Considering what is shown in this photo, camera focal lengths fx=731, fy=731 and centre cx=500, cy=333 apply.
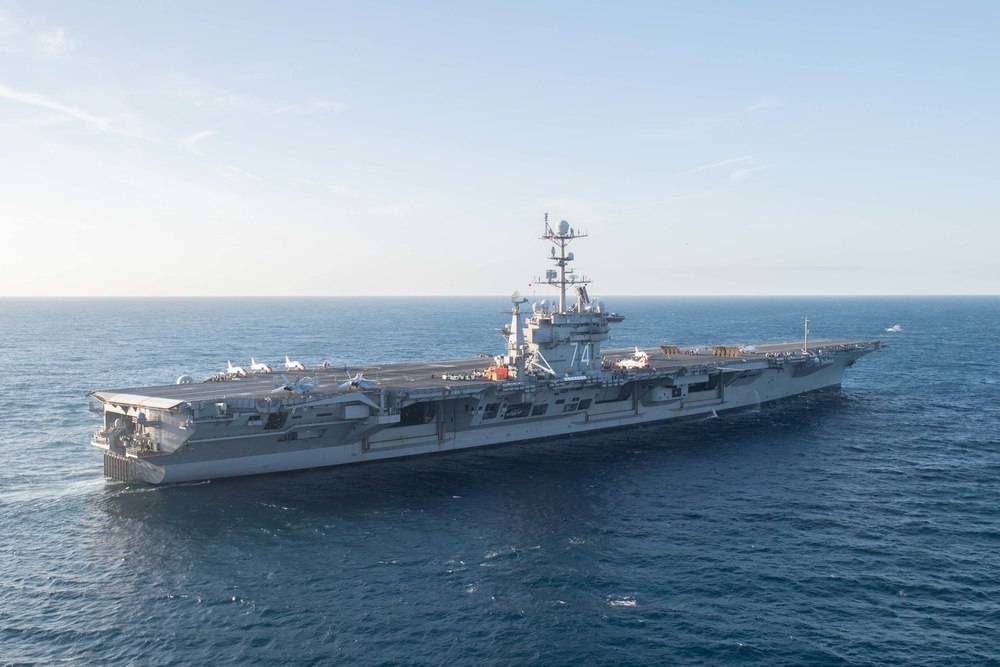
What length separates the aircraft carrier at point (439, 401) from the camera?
3039cm

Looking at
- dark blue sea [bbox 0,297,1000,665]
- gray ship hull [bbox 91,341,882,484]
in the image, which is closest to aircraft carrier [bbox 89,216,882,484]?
gray ship hull [bbox 91,341,882,484]

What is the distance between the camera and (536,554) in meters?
24.3

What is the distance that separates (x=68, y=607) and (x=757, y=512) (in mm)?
23008

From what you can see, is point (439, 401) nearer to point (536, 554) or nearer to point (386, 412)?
point (386, 412)

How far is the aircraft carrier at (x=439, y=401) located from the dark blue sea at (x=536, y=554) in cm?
115

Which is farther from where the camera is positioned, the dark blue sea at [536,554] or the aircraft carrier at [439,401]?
the aircraft carrier at [439,401]

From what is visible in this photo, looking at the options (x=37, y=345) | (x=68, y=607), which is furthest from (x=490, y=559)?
(x=37, y=345)

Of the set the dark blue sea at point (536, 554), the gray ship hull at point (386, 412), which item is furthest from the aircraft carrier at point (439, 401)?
the dark blue sea at point (536, 554)

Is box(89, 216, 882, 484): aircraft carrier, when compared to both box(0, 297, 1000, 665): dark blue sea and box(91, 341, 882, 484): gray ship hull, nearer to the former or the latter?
box(91, 341, 882, 484): gray ship hull

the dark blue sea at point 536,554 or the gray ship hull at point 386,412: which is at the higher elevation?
the gray ship hull at point 386,412

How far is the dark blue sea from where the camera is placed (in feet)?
60.2

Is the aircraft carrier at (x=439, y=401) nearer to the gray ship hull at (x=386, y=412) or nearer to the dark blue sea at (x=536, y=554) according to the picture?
the gray ship hull at (x=386, y=412)

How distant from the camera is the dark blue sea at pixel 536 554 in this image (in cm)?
1836

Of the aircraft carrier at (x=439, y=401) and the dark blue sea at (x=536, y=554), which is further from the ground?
the aircraft carrier at (x=439, y=401)
